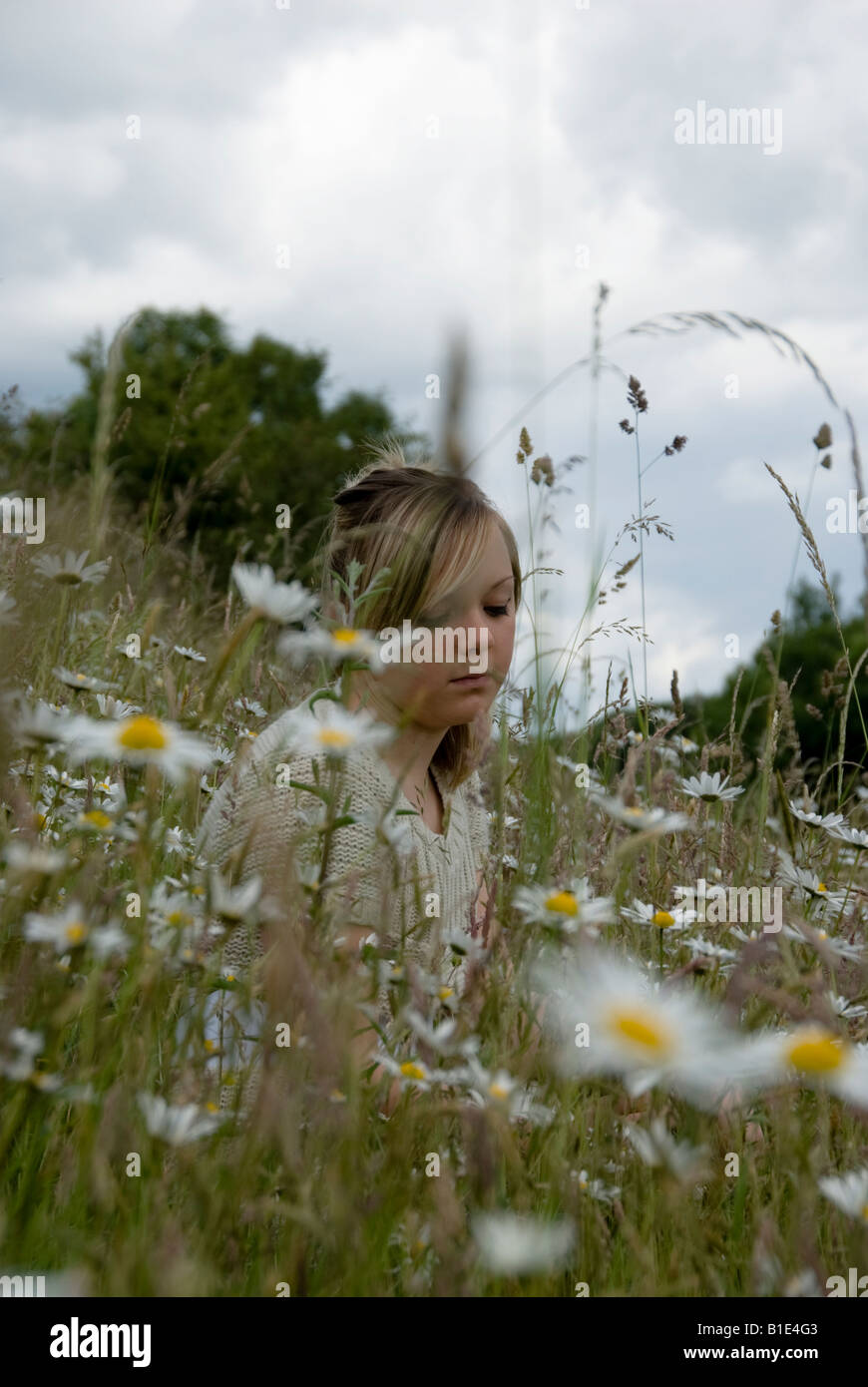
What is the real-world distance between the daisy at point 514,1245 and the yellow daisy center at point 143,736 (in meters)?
0.48

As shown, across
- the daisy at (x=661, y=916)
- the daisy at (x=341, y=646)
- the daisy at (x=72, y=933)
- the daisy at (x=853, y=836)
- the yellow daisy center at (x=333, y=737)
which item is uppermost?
the daisy at (x=853, y=836)

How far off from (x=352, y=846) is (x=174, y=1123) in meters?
1.36

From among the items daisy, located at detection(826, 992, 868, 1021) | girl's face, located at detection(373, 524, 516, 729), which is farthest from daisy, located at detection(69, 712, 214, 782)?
girl's face, located at detection(373, 524, 516, 729)

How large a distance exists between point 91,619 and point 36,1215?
2614 millimetres

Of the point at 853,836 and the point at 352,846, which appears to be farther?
the point at 352,846

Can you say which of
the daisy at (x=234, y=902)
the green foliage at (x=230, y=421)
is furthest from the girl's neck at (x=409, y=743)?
the green foliage at (x=230, y=421)

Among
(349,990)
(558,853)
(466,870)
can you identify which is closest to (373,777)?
(466,870)

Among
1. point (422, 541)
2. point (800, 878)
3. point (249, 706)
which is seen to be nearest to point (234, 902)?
point (800, 878)

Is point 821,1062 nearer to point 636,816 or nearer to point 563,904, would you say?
point 563,904

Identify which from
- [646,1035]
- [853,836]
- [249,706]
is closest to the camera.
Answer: [646,1035]

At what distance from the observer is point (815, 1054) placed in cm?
93

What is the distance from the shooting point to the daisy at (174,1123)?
0.98 meters

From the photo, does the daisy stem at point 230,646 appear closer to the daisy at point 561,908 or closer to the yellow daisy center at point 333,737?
the yellow daisy center at point 333,737
